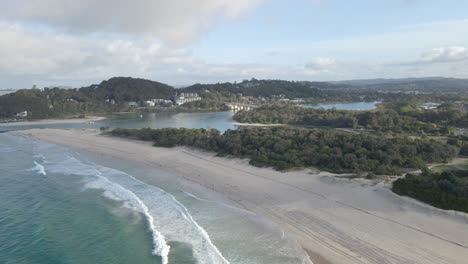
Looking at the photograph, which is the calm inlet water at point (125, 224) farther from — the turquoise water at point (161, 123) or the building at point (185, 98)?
the building at point (185, 98)

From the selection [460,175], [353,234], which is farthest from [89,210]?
[460,175]

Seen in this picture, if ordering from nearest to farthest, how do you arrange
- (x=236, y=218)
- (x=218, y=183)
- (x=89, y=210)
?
1. (x=236, y=218)
2. (x=89, y=210)
3. (x=218, y=183)

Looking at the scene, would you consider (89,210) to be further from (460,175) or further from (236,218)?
(460,175)

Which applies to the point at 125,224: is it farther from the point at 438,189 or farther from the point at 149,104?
the point at 149,104

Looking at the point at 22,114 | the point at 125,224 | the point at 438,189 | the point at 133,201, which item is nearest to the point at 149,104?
the point at 22,114

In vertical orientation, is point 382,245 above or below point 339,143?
below

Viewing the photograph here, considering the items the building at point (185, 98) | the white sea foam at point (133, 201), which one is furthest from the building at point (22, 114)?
the white sea foam at point (133, 201)

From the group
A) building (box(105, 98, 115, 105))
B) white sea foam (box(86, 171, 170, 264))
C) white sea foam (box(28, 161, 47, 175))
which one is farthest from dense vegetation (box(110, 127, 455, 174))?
building (box(105, 98, 115, 105))
